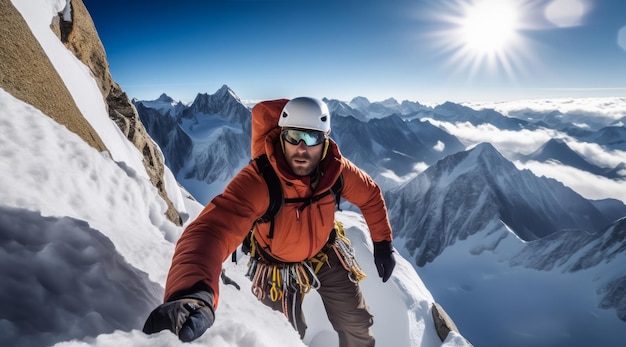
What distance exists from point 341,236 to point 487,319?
12254 centimetres

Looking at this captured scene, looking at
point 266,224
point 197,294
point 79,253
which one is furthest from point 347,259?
point 79,253

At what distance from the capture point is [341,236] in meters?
5.43

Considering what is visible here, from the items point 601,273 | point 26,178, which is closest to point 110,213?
point 26,178

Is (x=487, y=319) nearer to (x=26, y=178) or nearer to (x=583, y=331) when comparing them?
(x=583, y=331)

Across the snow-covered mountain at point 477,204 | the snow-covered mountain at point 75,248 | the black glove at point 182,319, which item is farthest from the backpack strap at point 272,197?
the snow-covered mountain at point 477,204

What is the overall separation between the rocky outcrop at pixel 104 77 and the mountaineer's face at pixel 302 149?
7081 millimetres

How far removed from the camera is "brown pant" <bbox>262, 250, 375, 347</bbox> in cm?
507

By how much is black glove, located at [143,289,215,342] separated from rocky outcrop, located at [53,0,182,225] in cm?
833

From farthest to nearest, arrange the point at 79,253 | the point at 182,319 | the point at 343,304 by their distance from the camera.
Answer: the point at 343,304
the point at 79,253
the point at 182,319

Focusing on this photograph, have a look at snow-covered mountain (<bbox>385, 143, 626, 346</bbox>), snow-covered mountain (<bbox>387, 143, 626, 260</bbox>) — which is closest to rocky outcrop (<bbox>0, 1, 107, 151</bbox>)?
snow-covered mountain (<bbox>385, 143, 626, 346</bbox>)

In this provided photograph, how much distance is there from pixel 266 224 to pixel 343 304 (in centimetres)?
207

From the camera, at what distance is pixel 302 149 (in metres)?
4.11

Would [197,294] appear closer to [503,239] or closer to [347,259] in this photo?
[347,259]

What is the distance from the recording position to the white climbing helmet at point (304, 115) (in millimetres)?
4292
